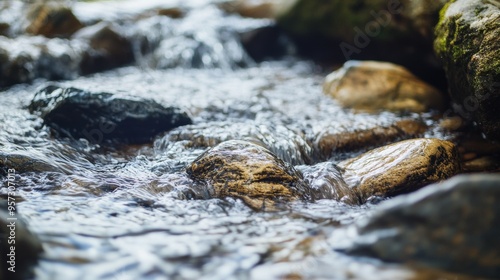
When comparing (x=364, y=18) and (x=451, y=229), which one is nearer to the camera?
(x=451, y=229)

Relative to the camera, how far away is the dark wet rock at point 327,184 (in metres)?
3.22

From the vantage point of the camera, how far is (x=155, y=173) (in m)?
3.59

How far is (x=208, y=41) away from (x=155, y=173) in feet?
22.1

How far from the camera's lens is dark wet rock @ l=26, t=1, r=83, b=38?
892cm

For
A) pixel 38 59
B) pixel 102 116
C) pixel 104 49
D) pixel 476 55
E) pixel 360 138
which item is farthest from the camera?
pixel 104 49

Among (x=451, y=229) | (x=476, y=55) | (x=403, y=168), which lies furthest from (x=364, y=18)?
(x=451, y=229)

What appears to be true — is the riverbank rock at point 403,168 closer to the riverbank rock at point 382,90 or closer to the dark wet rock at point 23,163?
the riverbank rock at point 382,90

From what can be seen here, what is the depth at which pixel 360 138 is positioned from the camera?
4.61m

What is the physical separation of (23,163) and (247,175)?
204 cm

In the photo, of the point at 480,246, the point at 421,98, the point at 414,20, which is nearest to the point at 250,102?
the point at 421,98

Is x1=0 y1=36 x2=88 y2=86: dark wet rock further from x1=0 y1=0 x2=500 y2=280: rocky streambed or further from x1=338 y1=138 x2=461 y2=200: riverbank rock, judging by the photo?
x1=338 y1=138 x2=461 y2=200: riverbank rock

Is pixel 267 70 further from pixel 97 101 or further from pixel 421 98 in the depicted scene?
pixel 97 101

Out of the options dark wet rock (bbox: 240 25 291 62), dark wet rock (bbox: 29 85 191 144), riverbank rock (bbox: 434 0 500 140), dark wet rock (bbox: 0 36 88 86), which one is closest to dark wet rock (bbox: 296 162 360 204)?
riverbank rock (bbox: 434 0 500 140)

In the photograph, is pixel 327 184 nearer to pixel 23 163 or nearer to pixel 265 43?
pixel 23 163
